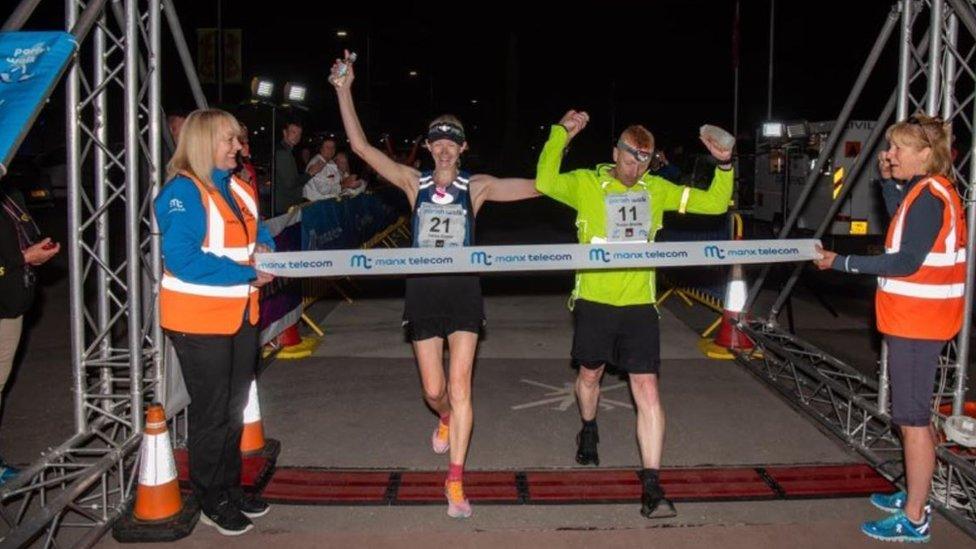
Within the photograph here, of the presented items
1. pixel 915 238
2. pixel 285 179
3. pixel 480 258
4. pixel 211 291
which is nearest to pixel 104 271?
pixel 211 291

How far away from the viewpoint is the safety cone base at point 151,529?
4.58m

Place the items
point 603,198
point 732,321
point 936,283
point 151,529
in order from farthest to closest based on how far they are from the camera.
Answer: point 732,321 → point 603,198 → point 151,529 → point 936,283

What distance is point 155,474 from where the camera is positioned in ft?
15.3

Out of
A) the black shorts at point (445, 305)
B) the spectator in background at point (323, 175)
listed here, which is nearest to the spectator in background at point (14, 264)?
the black shorts at point (445, 305)

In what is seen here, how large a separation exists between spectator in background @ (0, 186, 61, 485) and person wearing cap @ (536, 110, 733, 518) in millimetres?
3138

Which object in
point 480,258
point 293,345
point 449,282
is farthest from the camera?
point 293,345

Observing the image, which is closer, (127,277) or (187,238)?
(187,238)

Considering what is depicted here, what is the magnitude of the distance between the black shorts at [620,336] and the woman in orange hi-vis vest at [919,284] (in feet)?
3.96

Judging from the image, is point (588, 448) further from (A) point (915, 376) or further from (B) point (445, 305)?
(A) point (915, 376)

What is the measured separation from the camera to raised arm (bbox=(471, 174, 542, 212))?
5.15m

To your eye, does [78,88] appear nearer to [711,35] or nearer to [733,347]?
[733,347]

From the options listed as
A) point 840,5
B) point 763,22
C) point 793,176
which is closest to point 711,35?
point 763,22

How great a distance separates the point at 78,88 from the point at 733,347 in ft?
22.2

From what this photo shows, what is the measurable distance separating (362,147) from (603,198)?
1.49 metres
